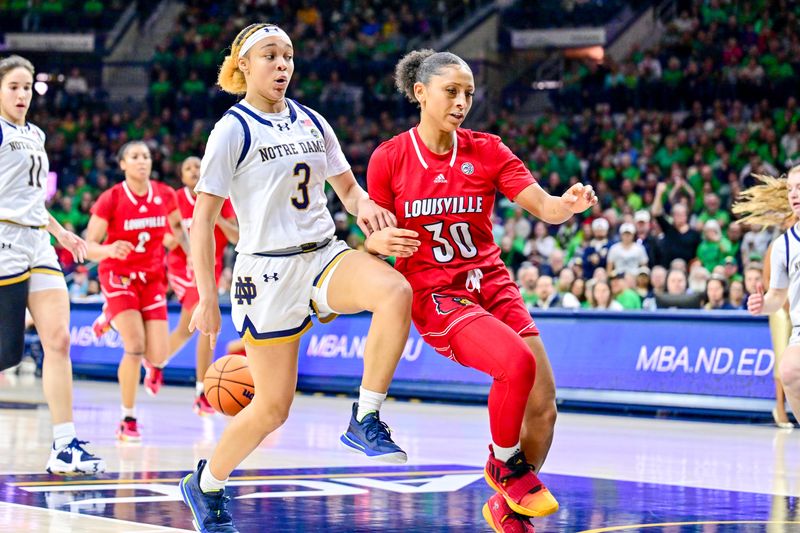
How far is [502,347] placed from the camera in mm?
5688

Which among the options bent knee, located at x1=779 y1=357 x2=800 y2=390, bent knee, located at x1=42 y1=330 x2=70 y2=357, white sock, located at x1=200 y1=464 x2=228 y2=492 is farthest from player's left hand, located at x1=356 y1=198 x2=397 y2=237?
bent knee, located at x1=42 y1=330 x2=70 y2=357

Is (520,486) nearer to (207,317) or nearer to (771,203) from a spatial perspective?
(207,317)

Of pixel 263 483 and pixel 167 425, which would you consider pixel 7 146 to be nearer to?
pixel 263 483

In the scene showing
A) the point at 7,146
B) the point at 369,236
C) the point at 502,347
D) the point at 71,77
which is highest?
the point at 71,77

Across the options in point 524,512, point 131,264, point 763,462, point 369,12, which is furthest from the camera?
point 369,12

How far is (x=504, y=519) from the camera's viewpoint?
588cm

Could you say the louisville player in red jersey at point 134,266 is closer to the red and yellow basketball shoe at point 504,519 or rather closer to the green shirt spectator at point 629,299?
the red and yellow basketball shoe at point 504,519

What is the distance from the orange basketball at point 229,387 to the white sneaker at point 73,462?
2.69 ft

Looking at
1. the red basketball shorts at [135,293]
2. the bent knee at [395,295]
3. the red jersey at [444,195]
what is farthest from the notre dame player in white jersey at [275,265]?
the red basketball shorts at [135,293]

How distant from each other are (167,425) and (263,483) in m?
4.17

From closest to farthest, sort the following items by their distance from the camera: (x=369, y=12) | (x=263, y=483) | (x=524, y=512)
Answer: (x=524, y=512)
(x=263, y=483)
(x=369, y=12)

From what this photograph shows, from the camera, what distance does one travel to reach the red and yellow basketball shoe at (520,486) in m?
5.69

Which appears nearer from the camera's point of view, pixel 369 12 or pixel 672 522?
pixel 672 522

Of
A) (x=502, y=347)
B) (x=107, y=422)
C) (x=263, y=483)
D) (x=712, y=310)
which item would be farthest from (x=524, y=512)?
(x=712, y=310)
